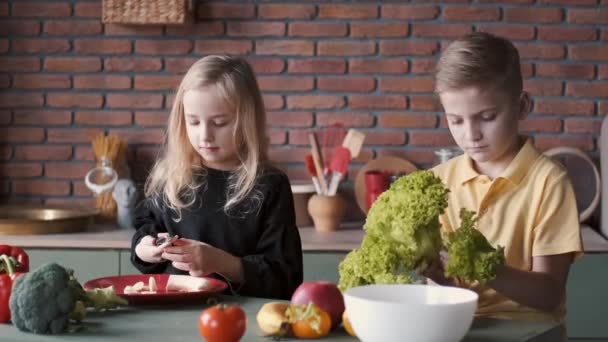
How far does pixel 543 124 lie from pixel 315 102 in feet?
2.94

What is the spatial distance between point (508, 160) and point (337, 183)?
5.58ft

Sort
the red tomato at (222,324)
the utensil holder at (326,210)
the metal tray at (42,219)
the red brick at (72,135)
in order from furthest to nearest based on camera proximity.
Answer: the red brick at (72,135), the utensil holder at (326,210), the metal tray at (42,219), the red tomato at (222,324)

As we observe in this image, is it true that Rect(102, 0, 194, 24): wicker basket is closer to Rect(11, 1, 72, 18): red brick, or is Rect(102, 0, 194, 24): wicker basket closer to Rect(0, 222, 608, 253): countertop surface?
Rect(11, 1, 72, 18): red brick

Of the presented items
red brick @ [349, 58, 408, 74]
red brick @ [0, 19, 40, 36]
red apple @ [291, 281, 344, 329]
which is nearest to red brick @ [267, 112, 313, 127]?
red brick @ [349, 58, 408, 74]

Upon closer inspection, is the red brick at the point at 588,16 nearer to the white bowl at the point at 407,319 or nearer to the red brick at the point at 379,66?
the red brick at the point at 379,66

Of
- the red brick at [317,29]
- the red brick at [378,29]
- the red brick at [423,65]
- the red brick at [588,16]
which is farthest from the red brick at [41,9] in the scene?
the red brick at [588,16]

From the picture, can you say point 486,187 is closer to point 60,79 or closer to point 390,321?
point 390,321

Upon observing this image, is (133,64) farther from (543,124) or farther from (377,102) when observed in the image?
(543,124)

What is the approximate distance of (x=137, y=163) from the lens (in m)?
4.23

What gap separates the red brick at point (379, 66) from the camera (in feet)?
13.5

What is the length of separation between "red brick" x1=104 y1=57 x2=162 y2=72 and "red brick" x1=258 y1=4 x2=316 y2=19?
46 cm

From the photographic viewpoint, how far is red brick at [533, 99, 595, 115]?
4.09 metres

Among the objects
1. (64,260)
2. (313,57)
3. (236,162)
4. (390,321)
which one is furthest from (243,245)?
(313,57)

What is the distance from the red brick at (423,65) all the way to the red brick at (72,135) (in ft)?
4.24
